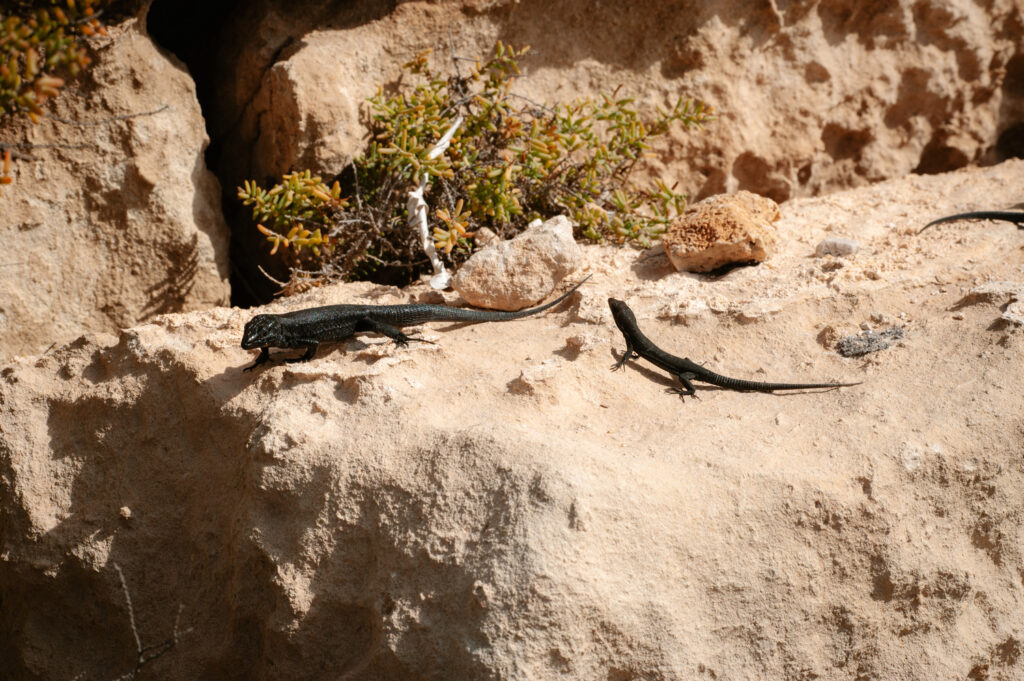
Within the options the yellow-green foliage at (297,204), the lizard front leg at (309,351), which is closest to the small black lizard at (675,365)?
the lizard front leg at (309,351)

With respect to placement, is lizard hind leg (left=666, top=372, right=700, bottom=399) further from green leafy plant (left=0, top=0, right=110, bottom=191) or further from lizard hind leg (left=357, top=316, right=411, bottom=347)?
green leafy plant (left=0, top=0, right=110, bottom=191)

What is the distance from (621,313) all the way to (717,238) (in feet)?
3.12

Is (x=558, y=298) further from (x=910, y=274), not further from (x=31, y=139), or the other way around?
(x=31, y=139)

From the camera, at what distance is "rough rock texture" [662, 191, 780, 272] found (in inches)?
205

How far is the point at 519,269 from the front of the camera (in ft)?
16.4

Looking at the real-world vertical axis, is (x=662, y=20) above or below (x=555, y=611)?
above

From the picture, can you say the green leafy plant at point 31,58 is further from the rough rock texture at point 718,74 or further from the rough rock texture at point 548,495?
the rough rock texture at point 718,74

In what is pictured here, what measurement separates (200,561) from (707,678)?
9.10 ft

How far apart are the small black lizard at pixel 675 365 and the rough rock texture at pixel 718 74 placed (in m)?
2.51

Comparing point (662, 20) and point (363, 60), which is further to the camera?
point (662, 20)

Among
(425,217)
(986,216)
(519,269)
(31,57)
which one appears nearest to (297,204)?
(425,217)

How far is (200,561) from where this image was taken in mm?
4504

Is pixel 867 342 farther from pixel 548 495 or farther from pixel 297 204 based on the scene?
pixel 297 204

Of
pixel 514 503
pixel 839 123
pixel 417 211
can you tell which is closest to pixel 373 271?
pixel 417 211
